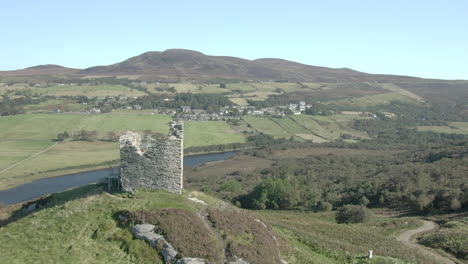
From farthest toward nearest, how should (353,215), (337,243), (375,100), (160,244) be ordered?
(375,100), (353,215), (337,243), (160,244)

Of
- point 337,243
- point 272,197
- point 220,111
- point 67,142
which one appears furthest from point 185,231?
point 220,111

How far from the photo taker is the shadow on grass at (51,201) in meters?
20.8

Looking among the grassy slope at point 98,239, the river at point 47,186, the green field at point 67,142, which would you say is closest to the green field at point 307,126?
the green field at point 67,142

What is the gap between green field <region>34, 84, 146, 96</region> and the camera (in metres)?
168

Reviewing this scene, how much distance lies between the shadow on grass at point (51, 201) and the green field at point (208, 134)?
79037mm

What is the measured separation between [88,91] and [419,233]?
161474mm

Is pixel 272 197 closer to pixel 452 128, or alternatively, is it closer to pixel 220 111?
pixel 220 111

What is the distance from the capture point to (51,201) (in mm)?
23000

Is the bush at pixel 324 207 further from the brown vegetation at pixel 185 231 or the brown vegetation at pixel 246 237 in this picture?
the brown vegetation at pixel 185 231

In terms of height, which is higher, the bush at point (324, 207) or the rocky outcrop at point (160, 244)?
the rocky outcrop at point (160, 244)

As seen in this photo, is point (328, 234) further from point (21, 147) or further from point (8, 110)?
point (8, 110)

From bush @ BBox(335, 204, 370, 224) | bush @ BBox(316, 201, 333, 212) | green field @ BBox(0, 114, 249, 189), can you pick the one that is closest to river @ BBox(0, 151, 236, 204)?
green field @ BBox(0, 114, 249, 189)

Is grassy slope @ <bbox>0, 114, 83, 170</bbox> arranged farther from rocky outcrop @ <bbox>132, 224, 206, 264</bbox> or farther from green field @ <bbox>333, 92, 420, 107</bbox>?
green field @ <bbox>333, 92, 420, 107</bbox>

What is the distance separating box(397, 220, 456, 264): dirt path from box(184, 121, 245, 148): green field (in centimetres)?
7591
